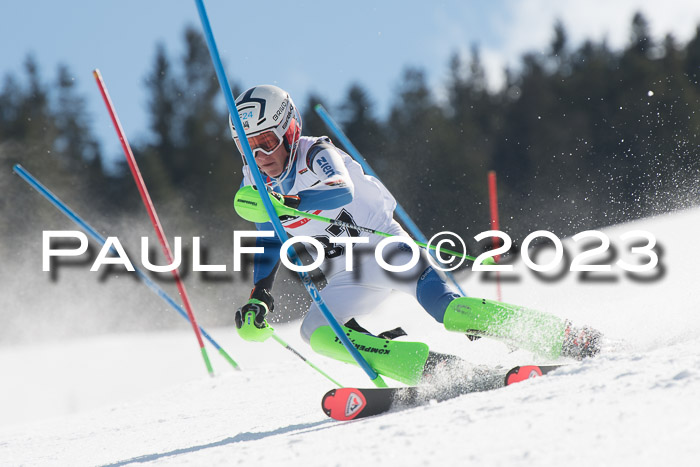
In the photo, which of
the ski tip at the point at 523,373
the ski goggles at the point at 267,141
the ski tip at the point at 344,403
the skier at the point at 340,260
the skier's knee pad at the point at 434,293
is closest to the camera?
the ski tip at the point at 523,373

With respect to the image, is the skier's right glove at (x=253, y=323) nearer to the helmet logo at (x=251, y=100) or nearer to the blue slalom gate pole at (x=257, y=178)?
the blue slalom gate pole at (x=257, y=178)

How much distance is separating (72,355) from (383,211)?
28.8ft

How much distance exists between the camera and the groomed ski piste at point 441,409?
175 centimetres

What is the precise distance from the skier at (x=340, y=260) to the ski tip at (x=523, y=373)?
1.06ft

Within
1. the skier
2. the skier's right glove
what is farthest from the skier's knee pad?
the skier's right glove

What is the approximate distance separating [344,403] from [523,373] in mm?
696

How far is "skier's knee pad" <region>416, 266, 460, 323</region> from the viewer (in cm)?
321

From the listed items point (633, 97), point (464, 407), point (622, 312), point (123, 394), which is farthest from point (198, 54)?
point (464, 407)

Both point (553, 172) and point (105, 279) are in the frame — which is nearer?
point (105, 279)

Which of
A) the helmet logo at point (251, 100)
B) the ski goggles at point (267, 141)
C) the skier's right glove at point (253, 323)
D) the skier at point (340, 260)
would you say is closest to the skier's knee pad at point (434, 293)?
the skier at point (340, 260)

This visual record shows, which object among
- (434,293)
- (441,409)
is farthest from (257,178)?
(441,409)

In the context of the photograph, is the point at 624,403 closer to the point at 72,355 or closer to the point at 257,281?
the point at 257,281

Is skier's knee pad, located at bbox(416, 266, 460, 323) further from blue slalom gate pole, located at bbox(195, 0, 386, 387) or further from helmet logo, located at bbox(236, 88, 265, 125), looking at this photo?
helmet logo, located at bbox(236, 88, 265, 125)

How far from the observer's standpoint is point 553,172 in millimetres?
28203
